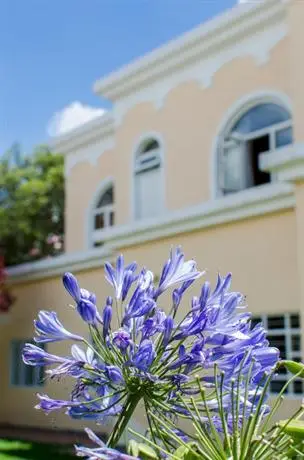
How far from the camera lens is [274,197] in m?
10.3

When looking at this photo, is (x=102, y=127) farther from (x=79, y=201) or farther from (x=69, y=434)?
(x=69, y=434)

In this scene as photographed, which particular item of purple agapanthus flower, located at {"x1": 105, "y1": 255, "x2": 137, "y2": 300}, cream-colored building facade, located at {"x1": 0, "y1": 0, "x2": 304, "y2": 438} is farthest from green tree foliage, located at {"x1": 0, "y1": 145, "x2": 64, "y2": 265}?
purple agapanthus flower, located at {"x1": 105, "y1": 255, "x2": 137, "y2": 300}

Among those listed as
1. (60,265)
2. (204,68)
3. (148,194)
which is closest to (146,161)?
(148,194)

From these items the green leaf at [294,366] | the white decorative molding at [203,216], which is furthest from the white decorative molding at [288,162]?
the green leaf at [294,366]

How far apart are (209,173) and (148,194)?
164 centimetres

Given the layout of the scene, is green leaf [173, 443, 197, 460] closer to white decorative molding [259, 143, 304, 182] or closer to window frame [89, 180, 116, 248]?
white decorative molding [259, 143, 304, 182]

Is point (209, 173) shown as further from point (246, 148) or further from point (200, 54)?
point (200, 54)

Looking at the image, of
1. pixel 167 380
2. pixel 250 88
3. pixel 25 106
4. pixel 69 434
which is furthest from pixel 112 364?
pixel 25 106

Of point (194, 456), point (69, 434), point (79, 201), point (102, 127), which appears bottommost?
point (69, 434)

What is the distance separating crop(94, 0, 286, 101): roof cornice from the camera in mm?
12320

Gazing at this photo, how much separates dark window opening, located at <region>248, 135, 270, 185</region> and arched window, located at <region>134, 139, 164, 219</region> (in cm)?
179

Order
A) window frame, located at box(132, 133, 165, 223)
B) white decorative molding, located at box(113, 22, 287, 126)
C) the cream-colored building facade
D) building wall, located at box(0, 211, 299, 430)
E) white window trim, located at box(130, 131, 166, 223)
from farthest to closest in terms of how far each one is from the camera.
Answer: window frame, located at box(132, 133, 165, 223)
white window trim, located at box(130, 131, 166, 223)
white decorative molding, located at box(113, 22, 287, 126)
the cream-colored building facade
building wall, located at box(0, 211, 299, 430)

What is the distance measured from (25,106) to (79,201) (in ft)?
8.22

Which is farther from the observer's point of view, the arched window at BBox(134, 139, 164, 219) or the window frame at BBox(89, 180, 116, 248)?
the window frame at BBox(89, 180, 116, 248)
